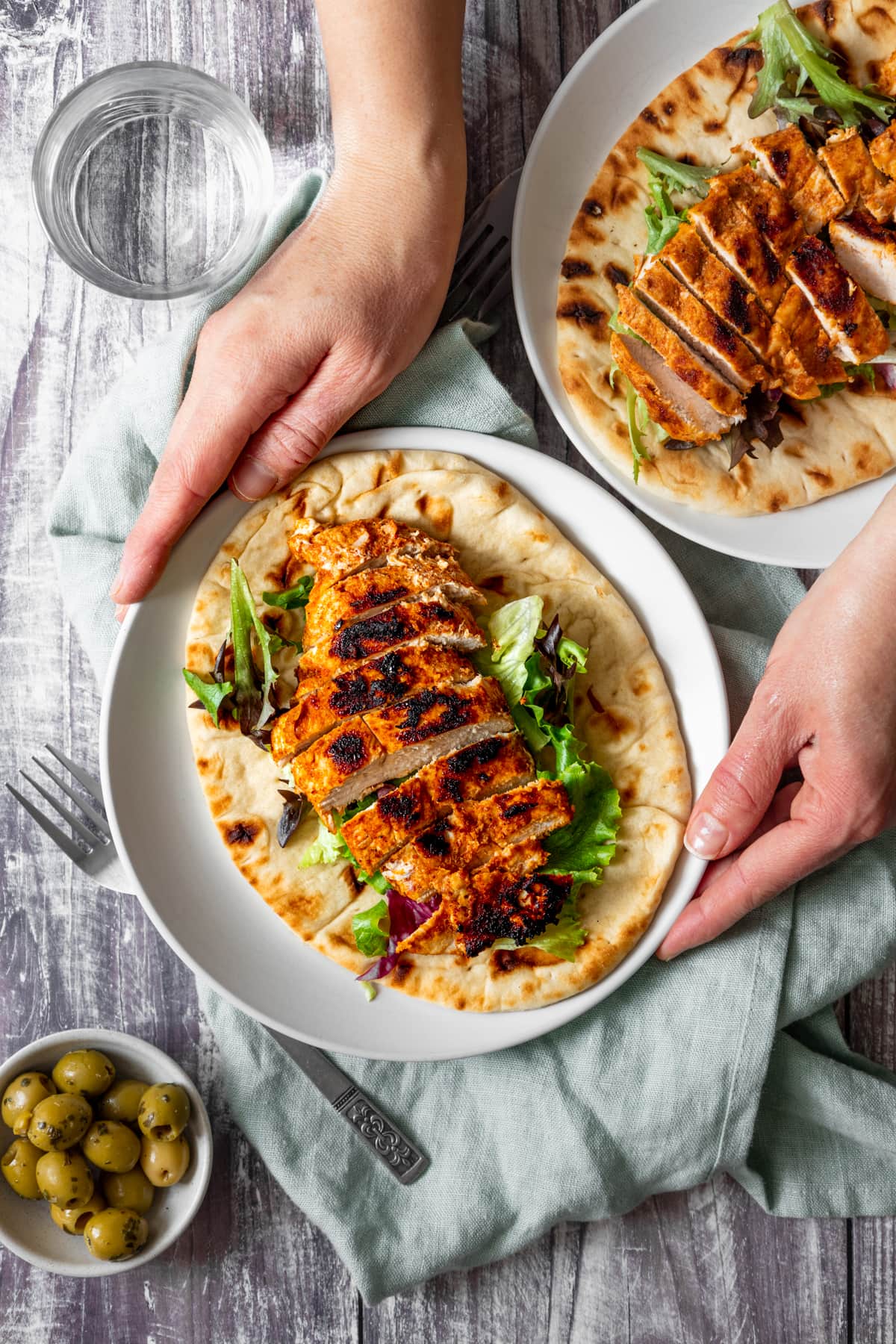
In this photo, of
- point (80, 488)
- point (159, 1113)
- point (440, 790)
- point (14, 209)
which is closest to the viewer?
point (440, 790)

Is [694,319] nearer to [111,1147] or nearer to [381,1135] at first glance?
[381,1135]

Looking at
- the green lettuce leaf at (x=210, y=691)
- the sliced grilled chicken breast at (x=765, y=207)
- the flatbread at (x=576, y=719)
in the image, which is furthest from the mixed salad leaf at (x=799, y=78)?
the green lettuce leaf at (x=210, y=691)

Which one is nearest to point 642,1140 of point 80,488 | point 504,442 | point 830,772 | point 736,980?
point 736,980

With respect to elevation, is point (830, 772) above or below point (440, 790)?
above

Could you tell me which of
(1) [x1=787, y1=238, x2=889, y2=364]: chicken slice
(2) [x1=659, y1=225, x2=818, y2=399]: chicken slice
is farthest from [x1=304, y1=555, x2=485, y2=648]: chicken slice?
(1) [x1=787, y1=238, x2=889, y2=364]: chicken slice

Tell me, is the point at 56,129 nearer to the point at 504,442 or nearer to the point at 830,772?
the point at 504,442

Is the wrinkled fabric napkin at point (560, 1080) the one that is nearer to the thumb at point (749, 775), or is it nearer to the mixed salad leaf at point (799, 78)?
the thumb at point (749, 775)

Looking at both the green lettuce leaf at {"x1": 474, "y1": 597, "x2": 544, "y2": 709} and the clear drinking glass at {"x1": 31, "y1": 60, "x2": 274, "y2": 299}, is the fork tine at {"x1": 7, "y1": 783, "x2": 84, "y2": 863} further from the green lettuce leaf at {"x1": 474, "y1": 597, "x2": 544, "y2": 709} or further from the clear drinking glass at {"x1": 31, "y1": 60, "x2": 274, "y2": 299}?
the clear drinking glass at {"x1": 31, "y1": 60, "x2": 274, "y2": 299}

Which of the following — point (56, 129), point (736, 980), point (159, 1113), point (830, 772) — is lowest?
point (159, 1113)
